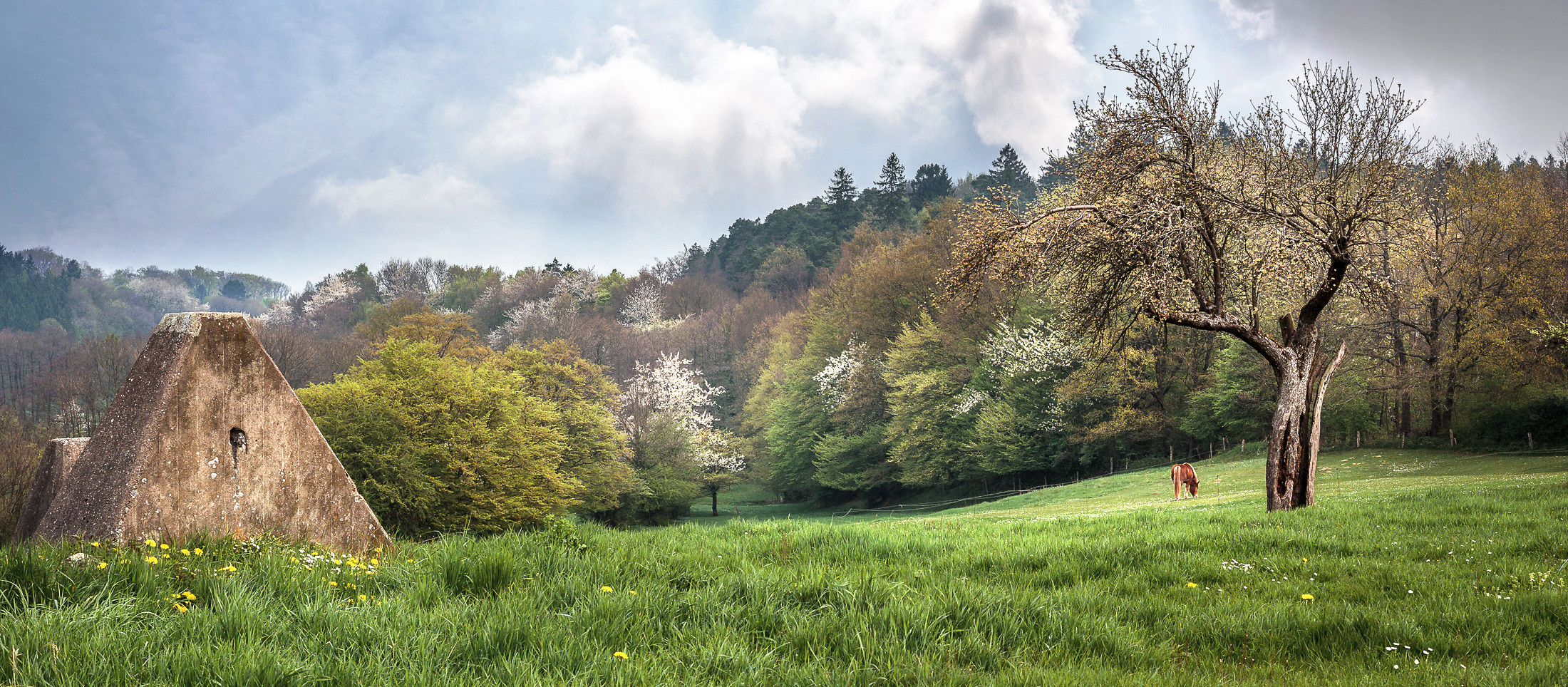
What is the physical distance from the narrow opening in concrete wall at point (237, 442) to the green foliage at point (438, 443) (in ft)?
64.6

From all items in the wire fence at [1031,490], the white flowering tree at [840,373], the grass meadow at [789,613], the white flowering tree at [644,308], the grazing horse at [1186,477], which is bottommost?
the wire fence at [1031,490]

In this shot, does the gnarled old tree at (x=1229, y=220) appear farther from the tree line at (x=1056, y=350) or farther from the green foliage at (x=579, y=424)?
the green foliage at (x=579, y=424)

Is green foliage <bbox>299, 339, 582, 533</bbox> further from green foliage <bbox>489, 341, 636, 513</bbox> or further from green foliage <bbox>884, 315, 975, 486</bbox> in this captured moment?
green foliage <bbox>884, 315, 975, 486</bbox>

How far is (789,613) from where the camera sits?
13.2 feet

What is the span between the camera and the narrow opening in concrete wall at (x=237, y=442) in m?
6.40

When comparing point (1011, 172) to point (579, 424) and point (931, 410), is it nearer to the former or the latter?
point (931, 410)

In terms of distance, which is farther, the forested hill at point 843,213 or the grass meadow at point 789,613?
the forested hill at point 843,213

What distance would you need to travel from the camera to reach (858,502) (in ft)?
188

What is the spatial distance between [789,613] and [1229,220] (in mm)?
11617

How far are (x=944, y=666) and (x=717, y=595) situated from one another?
1.46m

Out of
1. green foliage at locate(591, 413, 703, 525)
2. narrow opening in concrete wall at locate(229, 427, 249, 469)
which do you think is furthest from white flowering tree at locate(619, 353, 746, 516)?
narrow opening in concrete wall at locate(229, 427, 249, 469)

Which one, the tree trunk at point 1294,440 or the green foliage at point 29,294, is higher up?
the green foliage at point 29,294

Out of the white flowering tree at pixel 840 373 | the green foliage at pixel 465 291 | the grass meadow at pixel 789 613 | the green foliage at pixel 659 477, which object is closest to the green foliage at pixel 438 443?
the green foliage at pixel 659 477

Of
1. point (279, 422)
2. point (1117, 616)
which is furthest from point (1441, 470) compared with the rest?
point (279, 422)
